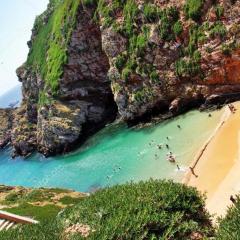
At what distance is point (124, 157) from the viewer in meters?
73.4

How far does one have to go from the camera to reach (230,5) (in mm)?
75438

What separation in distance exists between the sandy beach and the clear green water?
8.50ft

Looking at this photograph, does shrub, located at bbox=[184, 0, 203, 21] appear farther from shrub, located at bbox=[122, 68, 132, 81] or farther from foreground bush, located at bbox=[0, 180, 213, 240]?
foreground bush, located at bbox=[0, 180, 213, 240]

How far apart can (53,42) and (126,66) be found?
43580 millimetres

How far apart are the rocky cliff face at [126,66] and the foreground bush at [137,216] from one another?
50870 millimetres

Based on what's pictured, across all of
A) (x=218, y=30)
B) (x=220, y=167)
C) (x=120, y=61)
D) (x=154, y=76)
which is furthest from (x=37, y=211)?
(x=120, y=61)

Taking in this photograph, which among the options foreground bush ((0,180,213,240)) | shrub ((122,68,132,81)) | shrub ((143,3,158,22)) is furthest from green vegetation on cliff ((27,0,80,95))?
foreground bush ((0,180,213,240))

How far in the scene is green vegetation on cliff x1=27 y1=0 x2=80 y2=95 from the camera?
11550 centimetres

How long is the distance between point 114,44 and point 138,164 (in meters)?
39.1

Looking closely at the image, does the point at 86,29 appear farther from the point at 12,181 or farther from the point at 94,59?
the point at 12,181

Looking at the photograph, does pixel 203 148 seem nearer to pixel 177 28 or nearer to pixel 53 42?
pixel 177 28

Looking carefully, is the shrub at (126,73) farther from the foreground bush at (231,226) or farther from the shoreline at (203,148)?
the foreground bush at (231,226)

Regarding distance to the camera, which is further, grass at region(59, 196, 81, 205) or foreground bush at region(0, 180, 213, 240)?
grass at region(59, 196, 81, 205)

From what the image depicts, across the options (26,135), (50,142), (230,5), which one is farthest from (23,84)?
(230,5)
